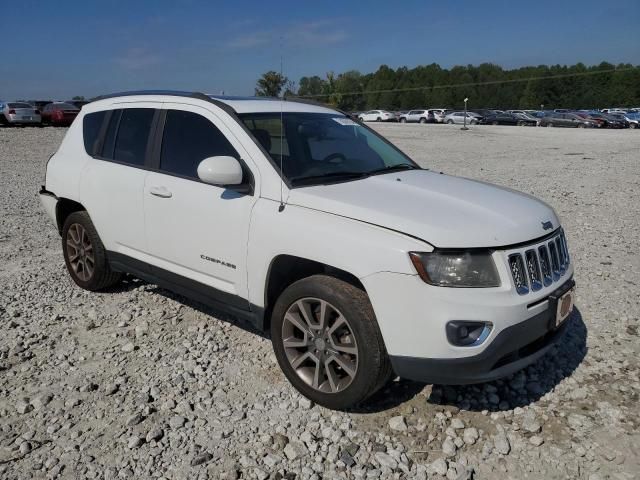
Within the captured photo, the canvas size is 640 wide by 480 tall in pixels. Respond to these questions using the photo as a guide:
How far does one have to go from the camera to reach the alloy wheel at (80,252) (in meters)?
5.01

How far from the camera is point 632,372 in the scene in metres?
3.76

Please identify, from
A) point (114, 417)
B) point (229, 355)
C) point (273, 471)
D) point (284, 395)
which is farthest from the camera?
point (229, 355)

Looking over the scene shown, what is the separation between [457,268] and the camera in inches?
111

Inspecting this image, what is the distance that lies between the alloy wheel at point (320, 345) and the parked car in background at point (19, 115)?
31.7 metres

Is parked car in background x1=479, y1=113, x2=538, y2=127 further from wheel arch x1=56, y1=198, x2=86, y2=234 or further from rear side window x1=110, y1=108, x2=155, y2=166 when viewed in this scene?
rear side window x1=110, y1=108, x2=155, y2=166

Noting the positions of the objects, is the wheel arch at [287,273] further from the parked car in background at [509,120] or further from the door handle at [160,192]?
the parked car in background at [509,120]

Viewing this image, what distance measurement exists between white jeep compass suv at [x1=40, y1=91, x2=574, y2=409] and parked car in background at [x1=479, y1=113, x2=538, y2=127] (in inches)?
1933

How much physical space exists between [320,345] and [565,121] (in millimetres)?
49277

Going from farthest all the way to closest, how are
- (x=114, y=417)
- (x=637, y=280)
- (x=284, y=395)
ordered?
(x=637, y=280)
(x=284, y=395)
(x=114, y=417)

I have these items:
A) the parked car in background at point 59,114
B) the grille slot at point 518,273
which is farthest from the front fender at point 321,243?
the parked car in background at point 59,114

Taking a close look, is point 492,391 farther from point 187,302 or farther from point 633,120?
point 633,120

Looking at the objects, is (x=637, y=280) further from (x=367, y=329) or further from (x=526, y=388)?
(x=367, y=329)

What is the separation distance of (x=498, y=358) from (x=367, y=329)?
70 cm

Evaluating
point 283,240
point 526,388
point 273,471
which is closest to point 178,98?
point 283,240
